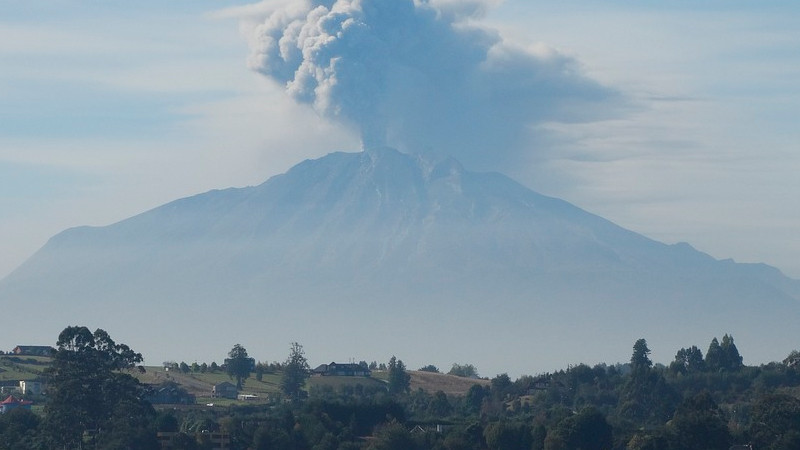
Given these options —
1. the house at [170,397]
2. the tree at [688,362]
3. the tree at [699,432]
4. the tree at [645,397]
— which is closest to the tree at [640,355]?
the tree at [688,362]

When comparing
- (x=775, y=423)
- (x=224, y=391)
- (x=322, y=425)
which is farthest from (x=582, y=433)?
(x=224, y=391)

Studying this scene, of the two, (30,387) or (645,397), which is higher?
(30,387)

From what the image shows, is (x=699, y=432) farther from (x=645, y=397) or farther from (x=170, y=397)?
(x=170, y=397)

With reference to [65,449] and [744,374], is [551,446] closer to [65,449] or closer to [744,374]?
[65,449]

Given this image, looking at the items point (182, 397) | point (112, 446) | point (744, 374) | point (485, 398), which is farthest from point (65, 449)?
point (744, 374)

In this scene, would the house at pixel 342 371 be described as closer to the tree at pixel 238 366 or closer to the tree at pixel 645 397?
the tree at pixel 238 366

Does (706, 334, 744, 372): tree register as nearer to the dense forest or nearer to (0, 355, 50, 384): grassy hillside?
the dense forest

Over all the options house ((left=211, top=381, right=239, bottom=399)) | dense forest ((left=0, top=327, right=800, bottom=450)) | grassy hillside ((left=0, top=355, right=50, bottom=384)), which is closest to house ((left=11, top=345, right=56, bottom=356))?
grassy hillside ((left=0, top=355, right=50, bottom=384))
